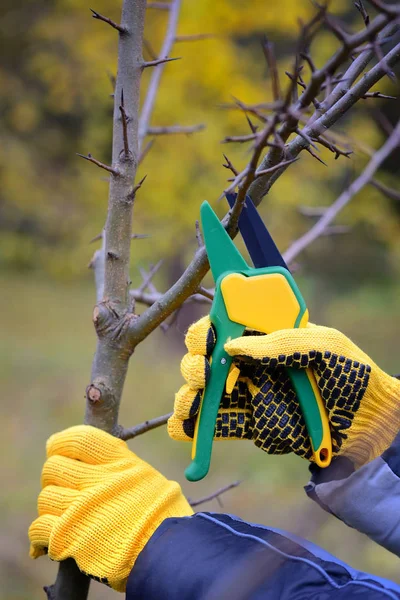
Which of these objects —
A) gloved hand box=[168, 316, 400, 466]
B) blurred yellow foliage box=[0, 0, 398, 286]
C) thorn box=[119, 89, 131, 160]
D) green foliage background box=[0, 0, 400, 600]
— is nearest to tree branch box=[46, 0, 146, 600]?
thorn box=[119, 89, 131, 160]

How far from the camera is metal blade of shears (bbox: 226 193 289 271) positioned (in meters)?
0.92

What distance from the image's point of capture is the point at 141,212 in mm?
4727

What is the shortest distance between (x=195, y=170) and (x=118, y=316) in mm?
3581

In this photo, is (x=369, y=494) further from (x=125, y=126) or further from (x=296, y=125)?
(x=125, y=126)

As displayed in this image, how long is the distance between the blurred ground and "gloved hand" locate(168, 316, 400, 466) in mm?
923

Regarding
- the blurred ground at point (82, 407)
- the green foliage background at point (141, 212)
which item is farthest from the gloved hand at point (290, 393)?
the green foliage background at point (141, 212)

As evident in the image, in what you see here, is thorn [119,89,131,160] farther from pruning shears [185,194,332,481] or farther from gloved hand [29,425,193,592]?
gloved hand [29,425,193,592]

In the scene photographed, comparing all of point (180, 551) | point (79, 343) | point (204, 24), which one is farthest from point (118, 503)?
point (79, 343)

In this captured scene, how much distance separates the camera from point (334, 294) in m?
7.76

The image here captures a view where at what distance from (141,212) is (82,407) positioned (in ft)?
5.61

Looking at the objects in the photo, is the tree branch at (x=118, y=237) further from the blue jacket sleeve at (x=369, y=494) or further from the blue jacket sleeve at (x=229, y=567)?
the blue jacket sleeve at (x=369, y=494)

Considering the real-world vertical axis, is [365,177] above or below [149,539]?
above

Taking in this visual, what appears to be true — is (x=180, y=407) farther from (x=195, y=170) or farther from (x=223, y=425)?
(x=195, y=170)

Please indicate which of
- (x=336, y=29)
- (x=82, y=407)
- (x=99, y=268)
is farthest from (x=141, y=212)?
(x=336, y=29)
